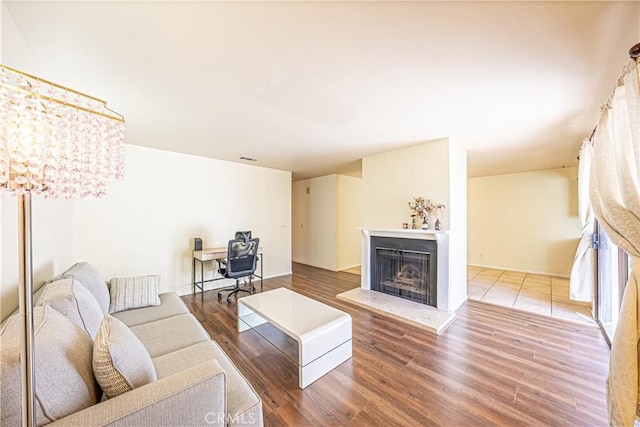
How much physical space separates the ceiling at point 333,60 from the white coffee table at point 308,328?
6.37 ft

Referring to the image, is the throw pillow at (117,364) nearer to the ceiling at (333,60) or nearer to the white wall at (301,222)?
the ceiling at (333,60)

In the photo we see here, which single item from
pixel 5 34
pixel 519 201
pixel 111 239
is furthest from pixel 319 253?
pixel 5 34

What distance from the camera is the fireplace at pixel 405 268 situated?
333 cm

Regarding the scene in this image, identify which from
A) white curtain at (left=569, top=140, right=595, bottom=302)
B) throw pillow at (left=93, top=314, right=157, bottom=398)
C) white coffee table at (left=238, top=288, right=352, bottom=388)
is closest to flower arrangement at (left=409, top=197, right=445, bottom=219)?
white curtain at (left=569, top=140, right=595, bottom=302)

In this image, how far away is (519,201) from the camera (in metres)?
5.50

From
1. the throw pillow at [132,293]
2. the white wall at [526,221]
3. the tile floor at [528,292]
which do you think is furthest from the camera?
the white wall at [526,221]

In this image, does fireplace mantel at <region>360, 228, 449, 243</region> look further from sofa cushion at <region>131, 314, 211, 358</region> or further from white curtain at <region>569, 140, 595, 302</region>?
sofa cushion at <region>131, 314, 211, 358</region>

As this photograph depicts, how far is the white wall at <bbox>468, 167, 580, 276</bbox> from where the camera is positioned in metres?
4.89

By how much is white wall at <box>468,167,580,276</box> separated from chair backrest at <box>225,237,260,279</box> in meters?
5.62

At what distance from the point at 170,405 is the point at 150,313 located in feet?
5.05

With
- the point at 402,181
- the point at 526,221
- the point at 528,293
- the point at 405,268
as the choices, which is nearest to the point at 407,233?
the point at 405,268

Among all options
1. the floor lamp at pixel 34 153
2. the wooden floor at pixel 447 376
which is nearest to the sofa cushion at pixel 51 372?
the floor lamp at pixel 34 153

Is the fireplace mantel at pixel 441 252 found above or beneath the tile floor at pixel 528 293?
above

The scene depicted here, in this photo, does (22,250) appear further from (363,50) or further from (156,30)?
(363,50)
